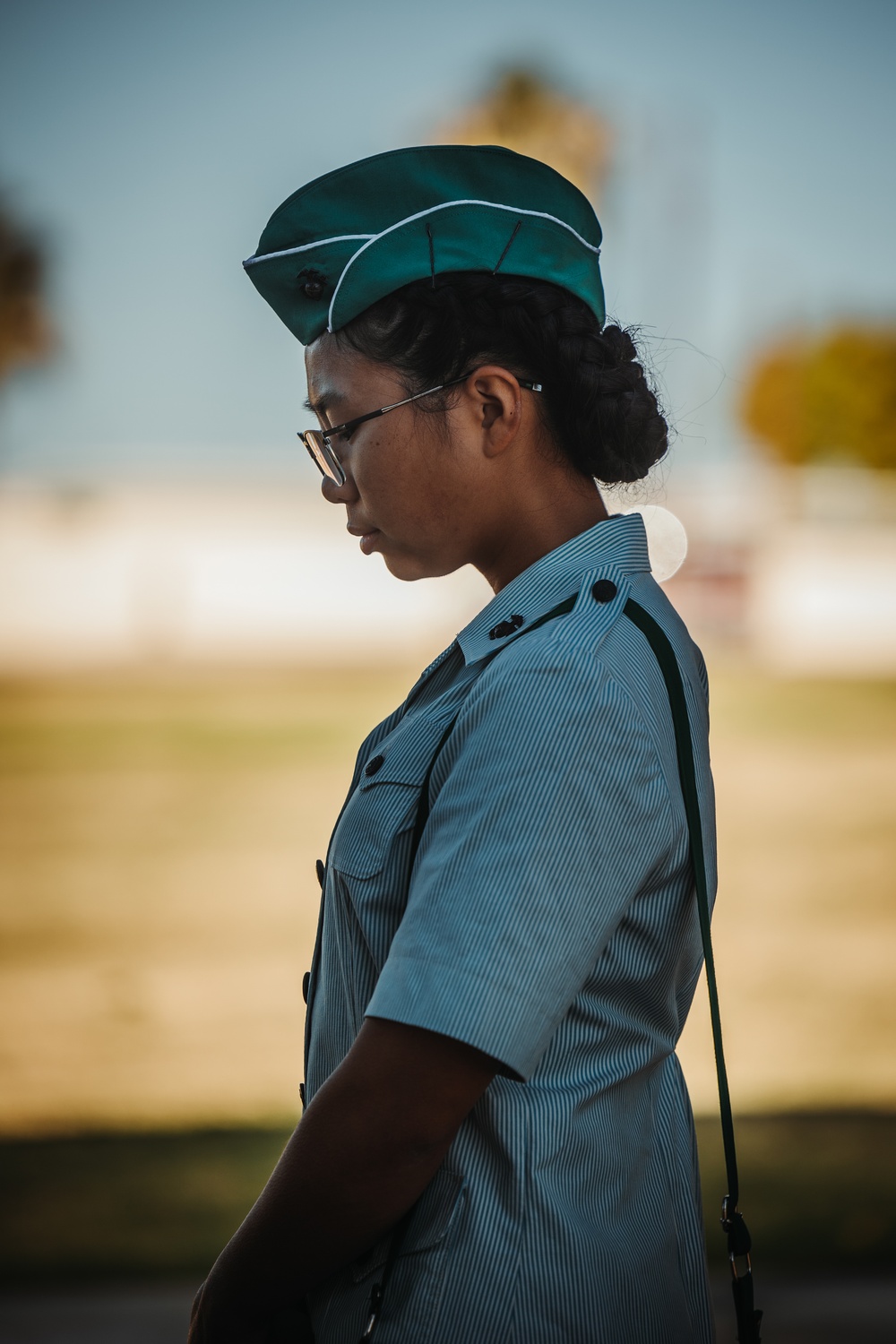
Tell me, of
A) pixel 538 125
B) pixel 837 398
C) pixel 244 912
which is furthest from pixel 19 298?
pixel 244 912

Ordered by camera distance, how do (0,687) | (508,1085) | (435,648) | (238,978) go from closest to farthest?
1. (508,1085)
2. (238,978)
3. (0,687)
4. (435,648)

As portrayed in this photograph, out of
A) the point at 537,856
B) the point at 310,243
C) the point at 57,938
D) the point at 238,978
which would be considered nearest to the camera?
the point at 537,856

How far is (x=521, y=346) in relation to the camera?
1410 mm

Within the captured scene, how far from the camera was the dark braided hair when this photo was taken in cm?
139

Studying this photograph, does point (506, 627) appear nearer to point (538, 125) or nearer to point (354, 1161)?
point (354, 1161)

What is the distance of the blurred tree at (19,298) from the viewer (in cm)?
4103

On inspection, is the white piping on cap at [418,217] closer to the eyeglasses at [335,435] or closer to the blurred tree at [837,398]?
the eyeglasses at [335,435]

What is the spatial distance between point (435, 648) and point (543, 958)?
2954 centimetres

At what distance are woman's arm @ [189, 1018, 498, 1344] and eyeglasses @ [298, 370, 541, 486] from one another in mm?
678

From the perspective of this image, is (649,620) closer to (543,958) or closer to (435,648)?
(543,958)

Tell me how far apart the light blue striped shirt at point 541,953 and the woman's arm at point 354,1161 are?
41mm

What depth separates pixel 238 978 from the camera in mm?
6871

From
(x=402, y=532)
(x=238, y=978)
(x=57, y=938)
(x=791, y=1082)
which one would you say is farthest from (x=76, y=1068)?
(x=402, y=532)

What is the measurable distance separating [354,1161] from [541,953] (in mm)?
A: 269
